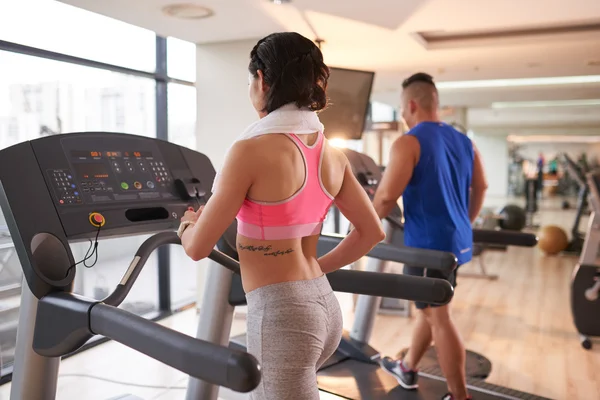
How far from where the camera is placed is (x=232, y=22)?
4098mm

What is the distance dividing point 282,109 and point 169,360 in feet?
1.90

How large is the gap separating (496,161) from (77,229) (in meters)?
19.0

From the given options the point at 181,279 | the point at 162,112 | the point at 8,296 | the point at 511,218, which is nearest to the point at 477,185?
the point at 8,296

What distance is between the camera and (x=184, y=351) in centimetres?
107

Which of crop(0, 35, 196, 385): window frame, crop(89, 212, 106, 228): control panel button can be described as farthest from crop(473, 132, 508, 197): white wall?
crop(89, 212, 106, 228): control panel button

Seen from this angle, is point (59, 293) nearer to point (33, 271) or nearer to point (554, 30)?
point (33, 271)

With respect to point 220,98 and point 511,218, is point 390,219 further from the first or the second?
point 511,218

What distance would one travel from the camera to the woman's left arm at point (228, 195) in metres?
1.23

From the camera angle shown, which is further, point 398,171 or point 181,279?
point 181,279

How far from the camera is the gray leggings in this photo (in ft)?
4.20

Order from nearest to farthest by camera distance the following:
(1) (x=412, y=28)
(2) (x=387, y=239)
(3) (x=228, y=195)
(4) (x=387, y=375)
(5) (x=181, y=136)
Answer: (3) (x=228, y=195) < (4) (x=387, y=375) < (2) (x=387, y=239) < (1) (x=412, y=28) < (5) (x=181, y=136)

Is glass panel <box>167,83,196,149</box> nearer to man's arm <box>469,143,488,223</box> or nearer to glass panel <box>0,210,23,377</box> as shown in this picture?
glass panel <box>0,210,23,377</box>

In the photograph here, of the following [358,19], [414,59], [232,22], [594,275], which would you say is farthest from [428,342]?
[414,59]

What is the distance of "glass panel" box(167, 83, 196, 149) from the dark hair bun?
369 centimetres
